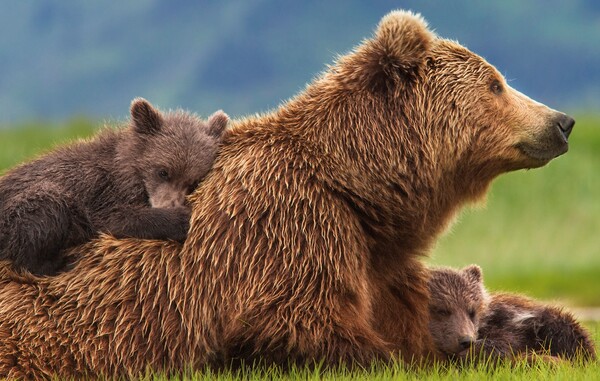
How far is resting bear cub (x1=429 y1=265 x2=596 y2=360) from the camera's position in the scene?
6688mm

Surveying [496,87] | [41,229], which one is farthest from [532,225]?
[41,229]

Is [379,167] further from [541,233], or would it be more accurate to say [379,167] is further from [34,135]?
[34,135]

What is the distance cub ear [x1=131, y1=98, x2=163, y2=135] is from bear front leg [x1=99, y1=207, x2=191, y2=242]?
75cm

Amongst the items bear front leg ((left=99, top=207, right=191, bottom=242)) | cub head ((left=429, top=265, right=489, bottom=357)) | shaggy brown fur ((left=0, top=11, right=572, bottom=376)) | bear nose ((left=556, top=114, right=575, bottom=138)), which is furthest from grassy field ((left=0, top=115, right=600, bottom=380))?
bear front leg ((left=99, top=207, right=191, bottom=242))

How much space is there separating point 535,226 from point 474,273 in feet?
40.8

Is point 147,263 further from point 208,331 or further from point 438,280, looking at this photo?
point 438,280

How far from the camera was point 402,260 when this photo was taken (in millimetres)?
6117

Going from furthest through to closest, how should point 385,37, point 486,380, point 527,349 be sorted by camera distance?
point 527,349 → point 385,37 → point 486,380

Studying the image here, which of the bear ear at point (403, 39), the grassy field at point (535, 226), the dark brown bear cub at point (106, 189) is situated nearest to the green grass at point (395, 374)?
the dark brown bear cub at point (106, 189)

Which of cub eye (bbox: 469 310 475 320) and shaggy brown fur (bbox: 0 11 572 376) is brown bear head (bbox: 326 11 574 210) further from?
cub eye (bbox: 469 310 475 320)

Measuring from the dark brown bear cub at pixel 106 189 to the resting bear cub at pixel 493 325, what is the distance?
1.89 meters

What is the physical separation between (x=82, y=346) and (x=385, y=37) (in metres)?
2.40

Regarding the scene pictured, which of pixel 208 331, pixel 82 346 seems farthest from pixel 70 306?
pixel 208 331

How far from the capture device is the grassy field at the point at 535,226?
55.2ft
